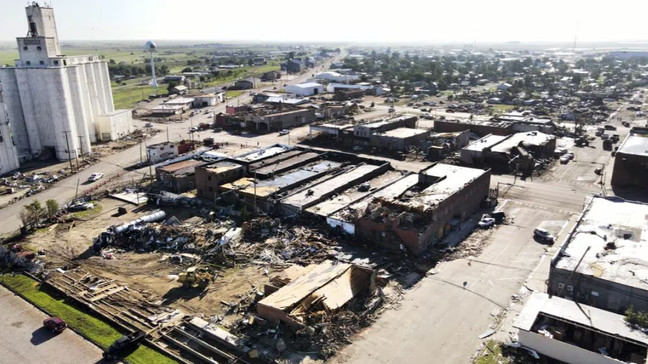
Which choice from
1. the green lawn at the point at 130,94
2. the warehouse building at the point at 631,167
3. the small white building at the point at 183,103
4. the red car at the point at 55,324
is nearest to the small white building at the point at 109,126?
the small white building at the point at 183,103

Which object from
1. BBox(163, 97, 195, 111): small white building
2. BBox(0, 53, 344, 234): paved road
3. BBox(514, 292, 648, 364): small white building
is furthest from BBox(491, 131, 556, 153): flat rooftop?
BBox(163, 97, 195, 111): small white building

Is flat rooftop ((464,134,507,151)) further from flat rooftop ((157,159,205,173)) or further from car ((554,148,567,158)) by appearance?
flat rooftop ((157,159,205,173))

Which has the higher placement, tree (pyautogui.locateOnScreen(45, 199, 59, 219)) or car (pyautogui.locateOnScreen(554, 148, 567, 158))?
tree (pyautogui.locateOnScreen(45, 199, 59, 219))

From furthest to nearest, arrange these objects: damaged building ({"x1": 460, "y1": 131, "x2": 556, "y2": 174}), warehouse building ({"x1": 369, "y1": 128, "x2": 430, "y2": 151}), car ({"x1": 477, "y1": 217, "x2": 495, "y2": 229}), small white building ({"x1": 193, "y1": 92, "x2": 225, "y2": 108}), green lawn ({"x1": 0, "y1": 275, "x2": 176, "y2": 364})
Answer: small white building ({"x1": 193, "y1": 92, "x2": 225, "y2": 108}), warehouse building ({"x1": 369, "y1": 128, "x2": 430, "y2": 151}), damaged building ({"x1": 460, "y1": 131, "x2": 556, "y2": 174}), car ({"x1": 477, "y1": 217, "x2": 495, "y2": 229}), green lawn ({"x1": 0, "y1": 275, "x2": 176, "y2": 364})

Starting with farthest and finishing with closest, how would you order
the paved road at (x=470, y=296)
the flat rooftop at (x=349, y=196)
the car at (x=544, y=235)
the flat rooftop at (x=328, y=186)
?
the flat rooftop at (x=328, y=186) < the flat rooftop at (x=349, y=196) < the car at (x=544, y=235) < the paved road at (x=470, y=296)

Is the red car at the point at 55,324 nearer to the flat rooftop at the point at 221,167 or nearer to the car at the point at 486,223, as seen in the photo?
the flat rooftop at the point at 221,167

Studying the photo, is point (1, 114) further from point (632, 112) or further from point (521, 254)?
point (632, 112)
